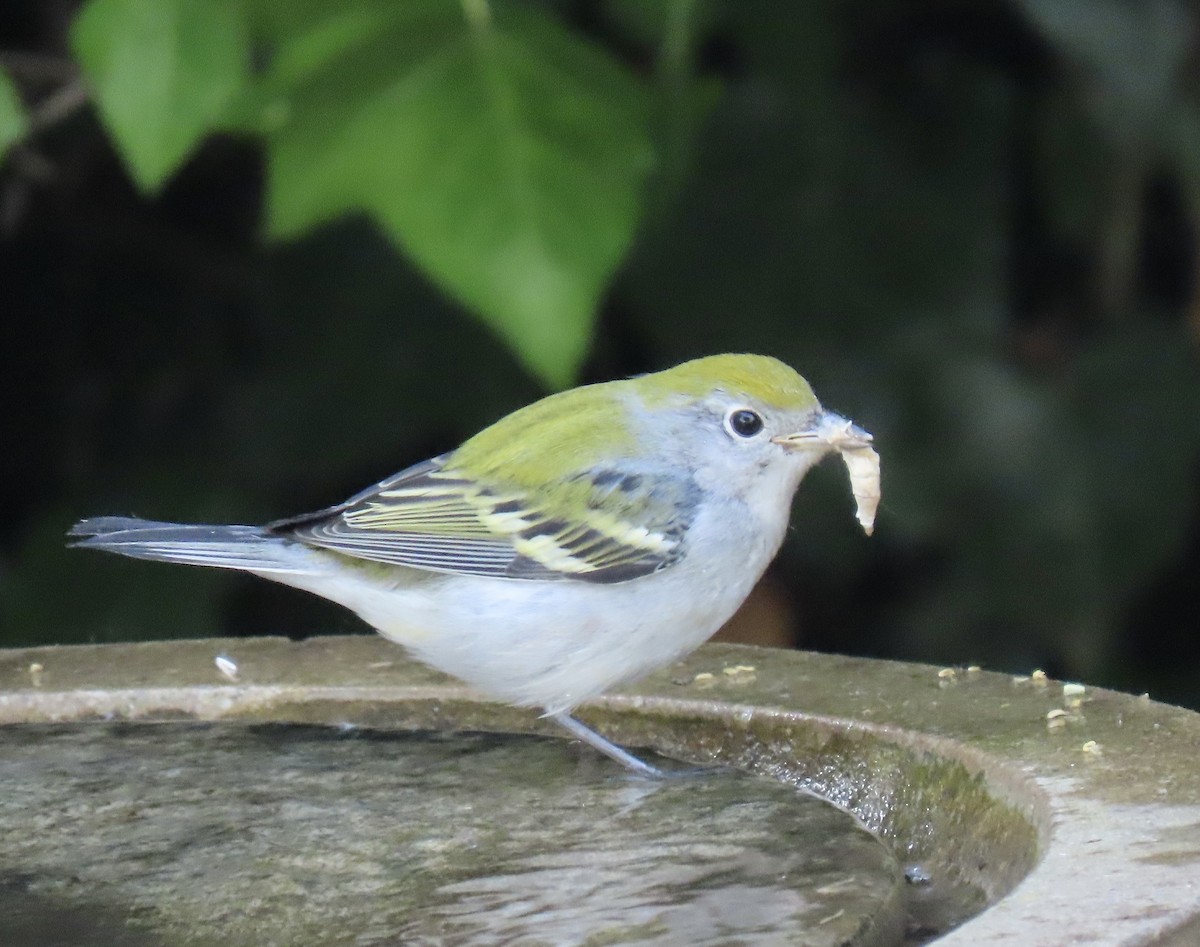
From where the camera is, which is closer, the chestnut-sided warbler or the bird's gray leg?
the bird's gray leg

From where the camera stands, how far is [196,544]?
319 centimetres

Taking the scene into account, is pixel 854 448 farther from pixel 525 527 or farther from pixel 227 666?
pixel 227 666

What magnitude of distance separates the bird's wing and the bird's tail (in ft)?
0.14

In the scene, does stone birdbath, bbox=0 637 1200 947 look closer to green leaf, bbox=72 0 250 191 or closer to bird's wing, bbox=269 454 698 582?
bird's wing, bbox=269 454 698 582

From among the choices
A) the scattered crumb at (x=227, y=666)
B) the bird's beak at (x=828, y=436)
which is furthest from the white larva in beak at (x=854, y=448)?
the scattered crumb at (x=227, y=666)

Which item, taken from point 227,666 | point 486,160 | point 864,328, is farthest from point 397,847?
point 864,328

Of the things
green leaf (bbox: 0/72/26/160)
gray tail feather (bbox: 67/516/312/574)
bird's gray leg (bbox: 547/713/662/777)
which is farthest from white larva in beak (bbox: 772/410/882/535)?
green leaf (bbox: 0/72/26/160)

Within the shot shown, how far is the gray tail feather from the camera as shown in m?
3.12

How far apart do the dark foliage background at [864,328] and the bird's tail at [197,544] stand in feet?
4.25

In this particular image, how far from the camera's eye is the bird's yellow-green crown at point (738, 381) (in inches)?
128

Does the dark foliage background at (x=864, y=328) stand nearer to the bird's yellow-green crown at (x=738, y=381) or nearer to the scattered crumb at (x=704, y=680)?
the bird's yellow-green crown at (x=738, y=381)

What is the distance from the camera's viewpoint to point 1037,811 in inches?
89.0

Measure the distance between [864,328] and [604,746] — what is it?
6.95ft

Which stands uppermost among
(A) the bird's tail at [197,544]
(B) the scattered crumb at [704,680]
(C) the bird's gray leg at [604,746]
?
(A) the bird's tail at [197,544]
